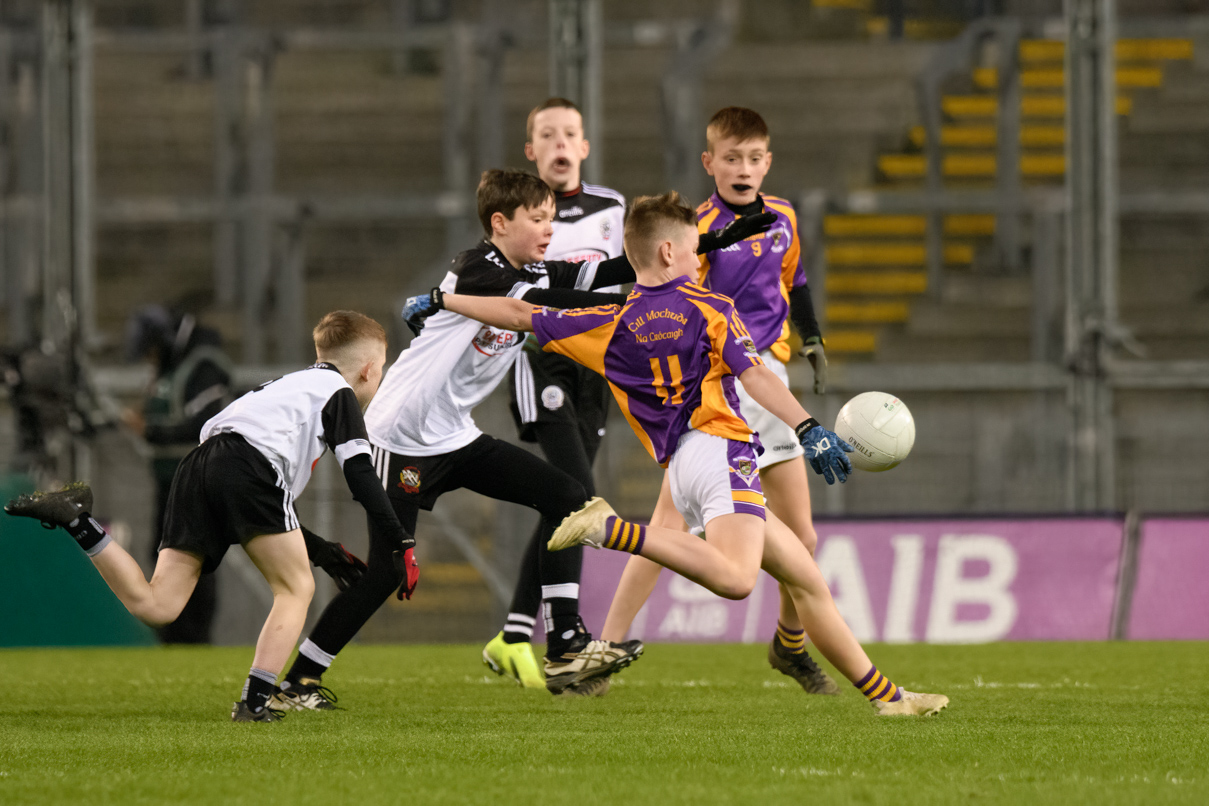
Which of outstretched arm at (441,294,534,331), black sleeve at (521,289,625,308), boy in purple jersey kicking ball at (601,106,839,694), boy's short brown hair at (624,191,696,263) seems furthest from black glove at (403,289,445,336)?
boy in purple jersey kicking ball at (601,106,839,694)

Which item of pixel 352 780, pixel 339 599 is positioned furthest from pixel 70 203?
pixel 352 780

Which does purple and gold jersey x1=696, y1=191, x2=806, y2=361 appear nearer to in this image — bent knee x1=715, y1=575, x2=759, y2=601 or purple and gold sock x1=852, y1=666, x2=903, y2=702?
bent knee x1=715, y1=575, x2=759, y2=601

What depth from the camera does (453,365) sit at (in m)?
5.46

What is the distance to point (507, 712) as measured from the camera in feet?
16.8

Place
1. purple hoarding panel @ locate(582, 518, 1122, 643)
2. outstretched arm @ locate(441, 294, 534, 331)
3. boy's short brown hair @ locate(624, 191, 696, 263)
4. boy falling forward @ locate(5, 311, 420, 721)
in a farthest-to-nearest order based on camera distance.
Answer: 1. purple hoarding panel @ locate(582, 518, 1122, 643)
2. outstretched arm @ locate(441, 294, 534, 331)
3. boy's short brown hair @ locate(624, 191, 696, 263)
4. boy falling forward @ locate(5, 311, 420, 721)

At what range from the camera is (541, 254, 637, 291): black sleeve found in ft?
17.6

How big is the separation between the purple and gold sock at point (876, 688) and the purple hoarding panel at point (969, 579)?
388 centimetres

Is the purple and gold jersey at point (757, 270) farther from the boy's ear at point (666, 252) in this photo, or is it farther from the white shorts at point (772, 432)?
the boy's ear at point (666, 252)

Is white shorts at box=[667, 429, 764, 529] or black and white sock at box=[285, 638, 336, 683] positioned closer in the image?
white shorts at box=[667, 429, 764, 529]

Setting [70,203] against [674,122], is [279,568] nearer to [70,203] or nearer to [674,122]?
[70,203]

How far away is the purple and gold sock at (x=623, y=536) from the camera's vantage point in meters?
4.54

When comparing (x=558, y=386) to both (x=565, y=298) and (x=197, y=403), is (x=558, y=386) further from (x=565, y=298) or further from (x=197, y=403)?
(x=197, y=403)

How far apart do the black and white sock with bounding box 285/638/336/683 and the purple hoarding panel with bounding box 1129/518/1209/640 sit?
5.05 meters

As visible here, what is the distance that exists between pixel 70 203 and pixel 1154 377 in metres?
7.53
